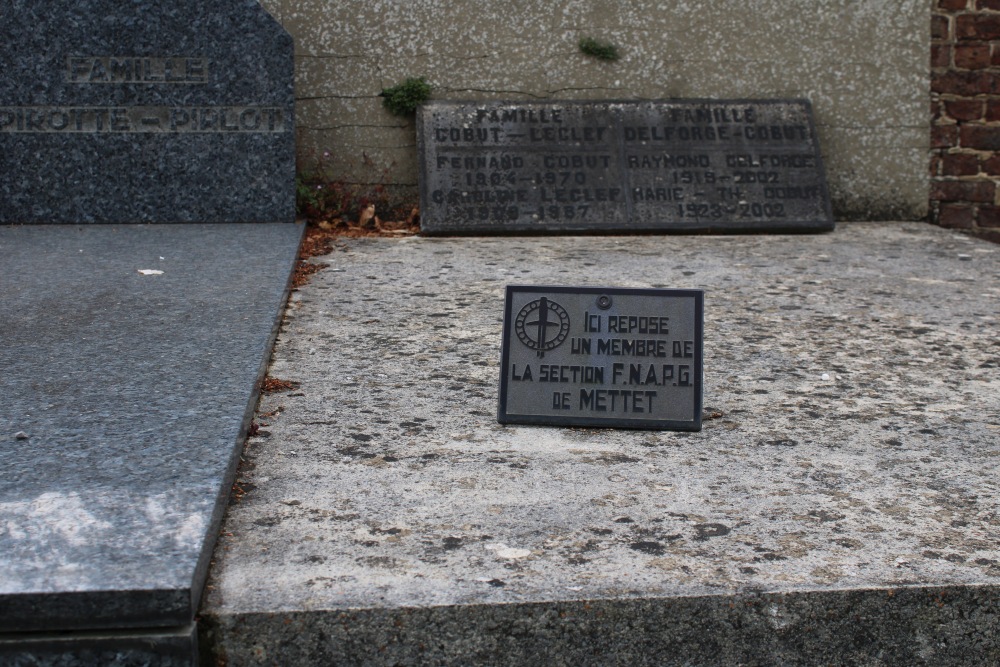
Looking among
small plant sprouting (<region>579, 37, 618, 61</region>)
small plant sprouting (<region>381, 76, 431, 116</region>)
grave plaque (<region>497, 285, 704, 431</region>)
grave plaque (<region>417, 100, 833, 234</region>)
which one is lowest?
grave plaque (<region>497, 285, 704, 431</region>)

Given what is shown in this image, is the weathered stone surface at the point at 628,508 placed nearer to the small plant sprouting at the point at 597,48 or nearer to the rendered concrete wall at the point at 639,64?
the rendered concrete wall at the point at 639,64

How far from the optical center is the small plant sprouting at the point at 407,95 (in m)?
5.95

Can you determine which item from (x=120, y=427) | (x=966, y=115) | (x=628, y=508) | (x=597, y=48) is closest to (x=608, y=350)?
(x=628, y=508)

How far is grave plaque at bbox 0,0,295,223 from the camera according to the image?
540cm

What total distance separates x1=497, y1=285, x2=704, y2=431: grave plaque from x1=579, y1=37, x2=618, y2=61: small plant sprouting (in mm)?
3733

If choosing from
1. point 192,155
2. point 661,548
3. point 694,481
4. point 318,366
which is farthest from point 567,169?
point 661,548

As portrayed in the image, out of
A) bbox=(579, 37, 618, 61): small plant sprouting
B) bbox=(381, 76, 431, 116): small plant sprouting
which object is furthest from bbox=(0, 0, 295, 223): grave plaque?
bbox=(579, 37, 618, 61): small plant sprouting

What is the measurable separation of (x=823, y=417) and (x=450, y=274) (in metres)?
2.01

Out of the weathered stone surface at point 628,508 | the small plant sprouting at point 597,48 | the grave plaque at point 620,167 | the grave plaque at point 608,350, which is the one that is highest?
the small plant sprouting at point 597,48

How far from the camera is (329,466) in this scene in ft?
7.92

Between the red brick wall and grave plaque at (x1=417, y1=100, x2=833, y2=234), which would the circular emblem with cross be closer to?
grave plaque at (x1=417, y1=100, x2=833, y2=234)

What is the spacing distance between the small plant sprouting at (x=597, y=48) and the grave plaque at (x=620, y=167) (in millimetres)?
307

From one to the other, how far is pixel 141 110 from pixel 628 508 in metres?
4.13

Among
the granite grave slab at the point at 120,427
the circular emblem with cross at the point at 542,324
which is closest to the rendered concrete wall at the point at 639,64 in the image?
the granite grave slab at the point at 120,427
